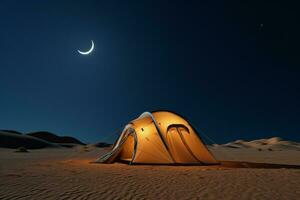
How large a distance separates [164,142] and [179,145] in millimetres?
864

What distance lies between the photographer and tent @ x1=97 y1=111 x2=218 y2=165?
1282 centimetres

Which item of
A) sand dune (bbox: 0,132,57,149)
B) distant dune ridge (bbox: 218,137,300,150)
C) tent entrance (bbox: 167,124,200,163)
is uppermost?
sand dune (bbox: 0,132,57,149)

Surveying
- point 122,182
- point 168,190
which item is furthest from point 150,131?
point 168,190

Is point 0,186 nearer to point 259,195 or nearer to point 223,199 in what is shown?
point 223,199

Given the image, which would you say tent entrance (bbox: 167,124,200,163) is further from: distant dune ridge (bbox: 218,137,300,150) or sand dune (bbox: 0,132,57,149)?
distant dune ridge (bbox: 218,137,300,150)

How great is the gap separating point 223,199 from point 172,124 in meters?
8.05

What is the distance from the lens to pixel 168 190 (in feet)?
21.7

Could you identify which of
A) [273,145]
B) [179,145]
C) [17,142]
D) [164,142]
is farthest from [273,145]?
[164,142]

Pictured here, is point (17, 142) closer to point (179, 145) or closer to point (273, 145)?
point (179, 145)

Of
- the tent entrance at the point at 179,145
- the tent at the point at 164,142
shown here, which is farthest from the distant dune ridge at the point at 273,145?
the tent entrance at the point at 179,145

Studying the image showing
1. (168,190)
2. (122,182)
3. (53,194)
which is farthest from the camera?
(122,182)

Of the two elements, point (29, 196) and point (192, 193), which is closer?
point (29, 196)

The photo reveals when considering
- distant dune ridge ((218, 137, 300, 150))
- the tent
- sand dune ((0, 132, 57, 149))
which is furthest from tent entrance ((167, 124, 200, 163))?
distant dune ridge ((218, 137, 300, 150))

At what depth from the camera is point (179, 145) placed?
43.4ft
